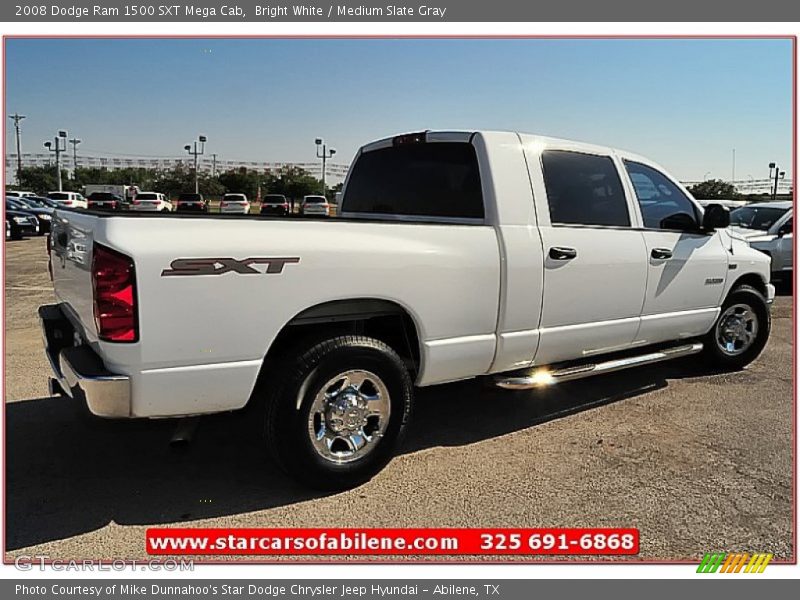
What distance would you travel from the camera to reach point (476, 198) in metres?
4.19

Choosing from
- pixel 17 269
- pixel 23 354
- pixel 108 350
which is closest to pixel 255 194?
pixel 17 269

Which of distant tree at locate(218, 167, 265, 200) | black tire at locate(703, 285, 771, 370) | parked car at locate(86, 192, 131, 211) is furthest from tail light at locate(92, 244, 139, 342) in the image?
distant tree at locate(218, 167, 265, 200)

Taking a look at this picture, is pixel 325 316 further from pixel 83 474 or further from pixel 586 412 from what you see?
pixel 586 412

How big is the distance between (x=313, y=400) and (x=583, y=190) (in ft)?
8.34

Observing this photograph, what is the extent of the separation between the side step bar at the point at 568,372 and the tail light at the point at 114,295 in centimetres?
230

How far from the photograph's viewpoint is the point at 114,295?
285 cm

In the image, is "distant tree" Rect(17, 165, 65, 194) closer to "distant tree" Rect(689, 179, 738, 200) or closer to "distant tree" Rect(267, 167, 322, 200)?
"distant tree" Rect(267, 167, 322, 200)

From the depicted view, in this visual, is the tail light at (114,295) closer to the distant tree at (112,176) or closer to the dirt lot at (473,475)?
the dirt lot at (473,475)

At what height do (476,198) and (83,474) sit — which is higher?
(476,198)

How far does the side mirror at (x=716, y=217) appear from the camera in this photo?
5.36 m

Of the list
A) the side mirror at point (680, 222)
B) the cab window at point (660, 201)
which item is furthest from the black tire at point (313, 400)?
the side mirror at point (680, 222)

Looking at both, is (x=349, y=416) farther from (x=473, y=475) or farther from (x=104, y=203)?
(x=104, y=203)

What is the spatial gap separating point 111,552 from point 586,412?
3353 millimetres

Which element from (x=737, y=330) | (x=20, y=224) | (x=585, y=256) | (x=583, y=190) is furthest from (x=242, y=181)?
(x=585, y=256)
